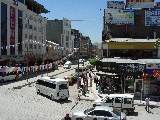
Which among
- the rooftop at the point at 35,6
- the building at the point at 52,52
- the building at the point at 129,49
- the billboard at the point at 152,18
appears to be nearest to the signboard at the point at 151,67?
the building at the point at 129,49

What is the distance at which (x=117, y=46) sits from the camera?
145ft

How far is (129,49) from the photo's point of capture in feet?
146

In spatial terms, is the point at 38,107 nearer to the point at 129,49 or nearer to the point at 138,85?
the point at 138,85

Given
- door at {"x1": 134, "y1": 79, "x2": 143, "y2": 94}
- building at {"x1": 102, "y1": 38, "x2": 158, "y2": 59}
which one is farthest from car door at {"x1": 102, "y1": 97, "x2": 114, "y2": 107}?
building at {"x1": 102, "y1": 38, "x2": 158, "y2": 59}

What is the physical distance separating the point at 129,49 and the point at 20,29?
30181mm

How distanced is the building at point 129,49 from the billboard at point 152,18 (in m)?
11.9

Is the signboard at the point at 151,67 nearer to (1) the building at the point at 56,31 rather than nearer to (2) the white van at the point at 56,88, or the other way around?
(2) the white van at the point at 56,88

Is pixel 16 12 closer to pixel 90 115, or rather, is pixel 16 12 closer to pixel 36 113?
pixel 36 113

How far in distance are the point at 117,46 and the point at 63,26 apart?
74.9m

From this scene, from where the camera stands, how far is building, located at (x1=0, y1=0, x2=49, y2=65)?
5631 cm

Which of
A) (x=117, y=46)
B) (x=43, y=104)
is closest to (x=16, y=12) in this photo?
(x=117, y=46)

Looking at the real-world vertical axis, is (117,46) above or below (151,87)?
above

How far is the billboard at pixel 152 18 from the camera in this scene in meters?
54.9

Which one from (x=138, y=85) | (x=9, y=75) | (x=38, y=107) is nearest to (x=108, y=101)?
(x=38, y=107)
